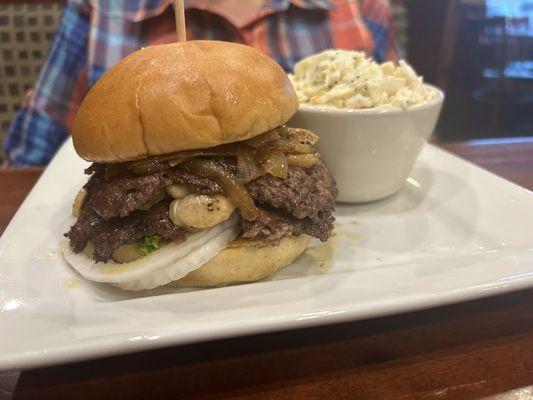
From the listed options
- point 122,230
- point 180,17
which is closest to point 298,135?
point 180,17

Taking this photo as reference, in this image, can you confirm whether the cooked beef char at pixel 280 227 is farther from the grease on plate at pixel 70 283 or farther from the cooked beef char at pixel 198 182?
the grease on plate at pixel 70 283

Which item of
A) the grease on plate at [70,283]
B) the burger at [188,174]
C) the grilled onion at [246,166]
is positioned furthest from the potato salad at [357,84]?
the grease on plate at [70,283]

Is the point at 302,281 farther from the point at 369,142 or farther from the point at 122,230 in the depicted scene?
the point at 369,142

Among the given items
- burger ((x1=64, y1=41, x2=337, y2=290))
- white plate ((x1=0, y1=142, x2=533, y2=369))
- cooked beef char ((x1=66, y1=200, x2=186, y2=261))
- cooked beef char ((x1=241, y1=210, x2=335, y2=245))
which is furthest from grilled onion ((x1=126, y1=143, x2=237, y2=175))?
white plate ((x1=0, y1=142, x2=533, y2=369))

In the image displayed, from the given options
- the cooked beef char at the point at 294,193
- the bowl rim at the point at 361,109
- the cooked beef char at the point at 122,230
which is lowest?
the cooked beef char at the point at 122,230

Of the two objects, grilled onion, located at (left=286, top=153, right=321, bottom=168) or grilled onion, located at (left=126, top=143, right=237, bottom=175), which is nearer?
grilled onion, located at (left=126, top=143, right=237, bottom=175)

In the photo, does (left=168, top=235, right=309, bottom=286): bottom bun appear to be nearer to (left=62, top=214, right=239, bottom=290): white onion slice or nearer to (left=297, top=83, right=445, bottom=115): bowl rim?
(left=62, top=214, right=239, bottom=290): white onion slice

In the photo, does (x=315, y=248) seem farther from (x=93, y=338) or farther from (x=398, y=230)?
(x=93, y=338)
